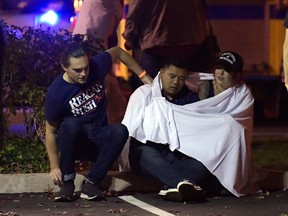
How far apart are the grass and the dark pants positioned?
1.43m

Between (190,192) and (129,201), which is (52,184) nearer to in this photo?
(129,201)

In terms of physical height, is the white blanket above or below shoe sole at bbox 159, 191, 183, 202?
above

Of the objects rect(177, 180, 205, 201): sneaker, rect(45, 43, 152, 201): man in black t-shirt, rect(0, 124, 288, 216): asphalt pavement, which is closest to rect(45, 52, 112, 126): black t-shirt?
rect(45, 43, 152, 201): man in black t-shirt

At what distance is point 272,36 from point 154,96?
8830mm

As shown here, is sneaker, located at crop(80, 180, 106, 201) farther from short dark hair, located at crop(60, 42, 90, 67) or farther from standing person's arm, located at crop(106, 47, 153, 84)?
standing person's arm, located at crop(106, 47, 153, 84)

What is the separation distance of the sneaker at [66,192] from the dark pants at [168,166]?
0.64 m

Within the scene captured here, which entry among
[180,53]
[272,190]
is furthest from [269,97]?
[272,190]

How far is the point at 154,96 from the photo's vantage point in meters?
7.42

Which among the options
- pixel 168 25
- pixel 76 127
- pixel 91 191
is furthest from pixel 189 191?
pixel 168 25

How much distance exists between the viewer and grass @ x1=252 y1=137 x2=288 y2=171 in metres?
8.71

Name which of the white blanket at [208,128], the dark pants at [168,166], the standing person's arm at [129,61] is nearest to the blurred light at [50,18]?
the standing person's arm at [129,61]

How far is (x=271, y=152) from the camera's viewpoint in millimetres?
9578

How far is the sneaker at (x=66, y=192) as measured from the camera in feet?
23.0

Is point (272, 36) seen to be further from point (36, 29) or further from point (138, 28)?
point (36, 29)
